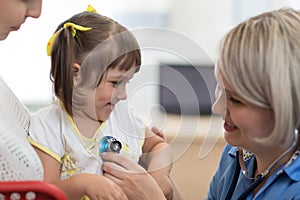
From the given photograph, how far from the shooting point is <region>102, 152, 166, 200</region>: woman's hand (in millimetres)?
1303

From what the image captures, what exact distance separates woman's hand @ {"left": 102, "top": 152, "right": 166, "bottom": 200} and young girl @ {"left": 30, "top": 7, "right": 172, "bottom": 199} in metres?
0.03

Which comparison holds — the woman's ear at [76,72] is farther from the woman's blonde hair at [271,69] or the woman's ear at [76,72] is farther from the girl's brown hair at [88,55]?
the woman's blonde hair at [271,69]

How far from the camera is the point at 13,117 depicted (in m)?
1.19

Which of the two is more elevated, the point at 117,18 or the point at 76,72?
the point at 76,72

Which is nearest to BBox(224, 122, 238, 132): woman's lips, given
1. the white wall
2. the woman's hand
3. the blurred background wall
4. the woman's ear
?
the woman's hand

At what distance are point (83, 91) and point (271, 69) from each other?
0.47 metres

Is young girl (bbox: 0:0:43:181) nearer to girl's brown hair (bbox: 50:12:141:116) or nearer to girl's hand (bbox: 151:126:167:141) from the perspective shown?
girl's brown hair (bbox: 50:12:141:116)

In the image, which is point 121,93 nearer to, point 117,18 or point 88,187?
point 88,187

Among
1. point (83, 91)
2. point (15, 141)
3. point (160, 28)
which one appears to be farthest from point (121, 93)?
point (160, 28)

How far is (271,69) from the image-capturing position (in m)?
1.05

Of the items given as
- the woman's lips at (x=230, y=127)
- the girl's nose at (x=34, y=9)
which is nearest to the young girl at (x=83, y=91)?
the girl's nose at (x=34, y=9)

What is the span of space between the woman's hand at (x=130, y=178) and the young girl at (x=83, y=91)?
3cm

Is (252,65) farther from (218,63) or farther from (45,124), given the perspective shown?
(45,124)

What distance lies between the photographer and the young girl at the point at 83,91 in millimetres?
1262
